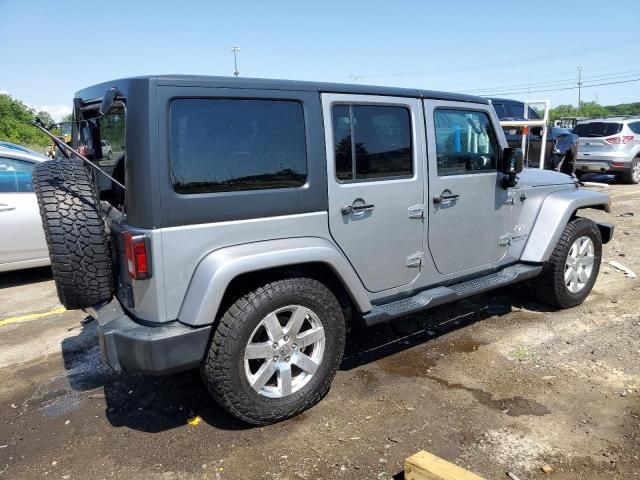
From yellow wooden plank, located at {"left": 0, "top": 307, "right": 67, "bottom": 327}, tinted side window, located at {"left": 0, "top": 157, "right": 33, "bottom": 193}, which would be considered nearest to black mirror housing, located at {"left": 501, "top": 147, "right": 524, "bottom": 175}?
yellow wooden plank, located at {"left": 0, "top": 307, "right": 67, "bottom": 327}

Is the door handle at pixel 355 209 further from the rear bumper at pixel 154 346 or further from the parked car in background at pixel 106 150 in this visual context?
the parked car in background at pixel 106 150

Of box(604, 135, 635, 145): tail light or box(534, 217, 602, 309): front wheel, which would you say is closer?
box(534, 217, 602, 309): front wheel

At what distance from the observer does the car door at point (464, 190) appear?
3.76 m

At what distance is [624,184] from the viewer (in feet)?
46.8

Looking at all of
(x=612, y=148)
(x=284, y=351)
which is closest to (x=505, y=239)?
(x=284, y=351)

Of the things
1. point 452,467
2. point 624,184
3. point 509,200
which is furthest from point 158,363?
point 624,184

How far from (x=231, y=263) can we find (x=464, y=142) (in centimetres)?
223

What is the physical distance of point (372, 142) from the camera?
135 inches

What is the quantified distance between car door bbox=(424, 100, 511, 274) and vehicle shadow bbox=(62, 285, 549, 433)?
2.50 ft

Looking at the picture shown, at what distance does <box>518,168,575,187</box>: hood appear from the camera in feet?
15.0

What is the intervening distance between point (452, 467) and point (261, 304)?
1257 mm

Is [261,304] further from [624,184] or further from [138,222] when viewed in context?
[624,184]

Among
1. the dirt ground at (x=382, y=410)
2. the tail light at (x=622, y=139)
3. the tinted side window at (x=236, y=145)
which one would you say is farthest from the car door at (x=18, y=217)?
the tail light at (x=622, y=139)

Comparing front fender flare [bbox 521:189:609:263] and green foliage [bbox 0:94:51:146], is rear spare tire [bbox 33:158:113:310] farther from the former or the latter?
green foliage [bbox 0:94:51:146]
